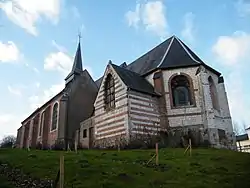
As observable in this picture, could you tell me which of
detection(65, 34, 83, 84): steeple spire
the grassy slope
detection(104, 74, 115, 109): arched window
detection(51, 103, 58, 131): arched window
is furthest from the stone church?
detection(65, 34, 83, 84): steeple spire

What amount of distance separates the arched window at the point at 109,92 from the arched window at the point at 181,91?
223 inches

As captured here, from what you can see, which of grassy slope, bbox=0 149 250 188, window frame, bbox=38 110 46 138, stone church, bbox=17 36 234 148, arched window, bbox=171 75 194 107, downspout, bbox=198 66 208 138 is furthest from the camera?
window frame, bbox=38 110 46 138

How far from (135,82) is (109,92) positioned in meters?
2.87

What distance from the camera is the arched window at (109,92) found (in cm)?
2423

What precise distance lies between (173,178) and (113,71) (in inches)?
609

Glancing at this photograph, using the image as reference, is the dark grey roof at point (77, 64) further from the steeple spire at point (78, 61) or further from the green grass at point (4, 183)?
the green grass at point (4, 183)

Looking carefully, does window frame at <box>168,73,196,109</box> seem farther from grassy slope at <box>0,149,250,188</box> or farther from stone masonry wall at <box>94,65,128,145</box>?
grassy slope at <box>0,149,250,188</box>

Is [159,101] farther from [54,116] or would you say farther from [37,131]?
[37,131]

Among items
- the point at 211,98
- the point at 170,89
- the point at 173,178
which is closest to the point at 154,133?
the point at 170,89

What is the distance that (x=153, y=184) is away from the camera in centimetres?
909

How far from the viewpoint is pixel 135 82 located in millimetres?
23844

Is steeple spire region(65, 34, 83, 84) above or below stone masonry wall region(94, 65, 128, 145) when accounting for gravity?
above

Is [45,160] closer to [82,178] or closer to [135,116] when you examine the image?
[82,178]

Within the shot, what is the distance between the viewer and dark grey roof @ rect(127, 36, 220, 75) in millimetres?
24938
